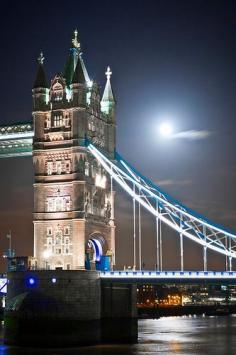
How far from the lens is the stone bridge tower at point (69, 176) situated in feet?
255

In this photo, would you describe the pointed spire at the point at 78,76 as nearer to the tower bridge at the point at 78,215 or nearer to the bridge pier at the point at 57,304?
the tower bridge at the point at 78,215

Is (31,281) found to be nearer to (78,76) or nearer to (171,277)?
(171,277)

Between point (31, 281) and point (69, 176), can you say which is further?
point (69, 176)

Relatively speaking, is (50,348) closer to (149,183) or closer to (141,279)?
(141,279)

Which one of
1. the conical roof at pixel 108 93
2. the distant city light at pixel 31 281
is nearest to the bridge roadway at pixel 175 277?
the distant city light at pixel 31 281

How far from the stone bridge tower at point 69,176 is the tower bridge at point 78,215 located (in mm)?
95

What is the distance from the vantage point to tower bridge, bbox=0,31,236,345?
71.0m

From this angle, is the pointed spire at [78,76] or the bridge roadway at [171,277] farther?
the pointed spire at [78,76]

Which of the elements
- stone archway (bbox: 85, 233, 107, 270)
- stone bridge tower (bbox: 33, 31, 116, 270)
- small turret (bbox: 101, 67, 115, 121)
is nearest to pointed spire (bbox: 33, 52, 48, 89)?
stone bridge tower (bbox: 33, 31, 116, 270)

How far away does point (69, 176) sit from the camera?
78812 mm

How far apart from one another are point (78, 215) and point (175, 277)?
1213 centimetres

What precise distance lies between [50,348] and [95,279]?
17945mm

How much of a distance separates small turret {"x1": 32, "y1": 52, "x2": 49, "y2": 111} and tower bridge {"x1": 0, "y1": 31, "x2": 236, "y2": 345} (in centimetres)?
Answer: 10

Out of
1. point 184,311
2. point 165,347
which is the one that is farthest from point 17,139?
point 184,311
